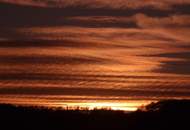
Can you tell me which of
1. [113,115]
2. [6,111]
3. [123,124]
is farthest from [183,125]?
[6,111]

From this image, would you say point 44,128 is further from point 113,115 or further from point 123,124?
point 113,115

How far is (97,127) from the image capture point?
121 ft

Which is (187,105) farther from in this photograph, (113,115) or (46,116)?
(46,116)

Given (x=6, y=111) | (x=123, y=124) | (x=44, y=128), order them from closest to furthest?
(x=44, y=128)
(x=123, y=124)
(x=6, y=111)

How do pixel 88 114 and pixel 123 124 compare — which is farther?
pixel 88 114

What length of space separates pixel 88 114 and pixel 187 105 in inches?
208

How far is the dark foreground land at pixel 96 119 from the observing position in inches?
1458

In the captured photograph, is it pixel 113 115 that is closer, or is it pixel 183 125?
pixel 183 125

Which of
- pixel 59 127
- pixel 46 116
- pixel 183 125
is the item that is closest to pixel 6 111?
pixel 46 116

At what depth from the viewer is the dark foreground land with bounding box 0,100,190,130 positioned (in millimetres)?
37031

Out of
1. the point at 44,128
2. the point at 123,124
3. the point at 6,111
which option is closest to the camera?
the point at 44,128

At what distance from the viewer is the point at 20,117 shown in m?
39.0

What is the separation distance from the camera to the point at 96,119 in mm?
40125

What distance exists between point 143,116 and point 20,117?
6154 millimetres
